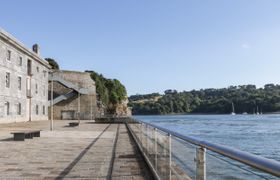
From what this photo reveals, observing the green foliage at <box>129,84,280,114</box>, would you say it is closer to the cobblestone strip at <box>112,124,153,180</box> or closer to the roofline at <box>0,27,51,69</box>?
the roofline at <box>0,27,51,69</box>

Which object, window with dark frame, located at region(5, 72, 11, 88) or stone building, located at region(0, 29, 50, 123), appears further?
window with dark frame, located at region(5, 72, 11, 88)

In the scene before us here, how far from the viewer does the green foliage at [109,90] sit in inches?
3871

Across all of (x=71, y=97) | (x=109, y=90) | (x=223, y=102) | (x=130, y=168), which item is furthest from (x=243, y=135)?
(x=223, y=102)

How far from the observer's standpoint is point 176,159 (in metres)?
6.45

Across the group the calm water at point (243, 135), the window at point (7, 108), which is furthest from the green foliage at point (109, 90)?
the window at point (7, 108)

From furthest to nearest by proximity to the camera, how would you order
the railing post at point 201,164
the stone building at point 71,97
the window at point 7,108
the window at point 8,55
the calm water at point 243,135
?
the stone building at point 71,97 < the window at point 8,55 < the window at point 7,108 < the calm water at point 243,135 < the railing post at point 201,164

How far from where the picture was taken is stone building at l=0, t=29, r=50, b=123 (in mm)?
41969

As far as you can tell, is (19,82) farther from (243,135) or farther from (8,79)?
(243,135)

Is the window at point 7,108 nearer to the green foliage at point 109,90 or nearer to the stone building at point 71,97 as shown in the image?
the stone building at point 71,97

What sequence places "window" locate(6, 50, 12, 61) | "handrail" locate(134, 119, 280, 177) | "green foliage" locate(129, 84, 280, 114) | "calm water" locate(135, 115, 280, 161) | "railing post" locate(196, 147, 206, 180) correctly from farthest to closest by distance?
"green foliage" locate(129, 84, 280, 114), "window" locate(6, 50, 12, 61), "calm water" locate(135, 115, 280, 161), "railing post" locate(196, 147, 206, 180), "handrail" locate(134, 119, 280, 177)

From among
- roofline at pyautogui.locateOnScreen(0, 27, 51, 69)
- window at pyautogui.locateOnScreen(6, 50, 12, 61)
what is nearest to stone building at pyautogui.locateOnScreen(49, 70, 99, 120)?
roofline at pyautogui.locateOnScreen(0, 27, 51, 69)

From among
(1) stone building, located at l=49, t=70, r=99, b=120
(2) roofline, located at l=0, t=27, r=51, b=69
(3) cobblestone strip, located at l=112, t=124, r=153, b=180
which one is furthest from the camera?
(1) stone building, located at l=49, t=70, r=99, b=120

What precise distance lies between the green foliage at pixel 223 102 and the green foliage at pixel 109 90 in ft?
158

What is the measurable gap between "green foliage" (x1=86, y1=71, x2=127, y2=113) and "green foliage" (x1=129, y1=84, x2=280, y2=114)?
48.3 m
